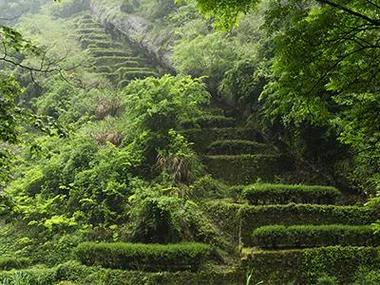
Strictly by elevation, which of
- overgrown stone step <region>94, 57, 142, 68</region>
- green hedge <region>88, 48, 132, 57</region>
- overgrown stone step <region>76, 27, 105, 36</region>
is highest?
overgrown stone step <region>76, 27, 105, 36</region>

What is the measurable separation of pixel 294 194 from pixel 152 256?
362 centimetres

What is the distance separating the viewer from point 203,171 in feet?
41.6

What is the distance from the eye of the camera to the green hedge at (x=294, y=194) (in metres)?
10.4

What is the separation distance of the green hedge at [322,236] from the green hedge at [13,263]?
5.45 metres

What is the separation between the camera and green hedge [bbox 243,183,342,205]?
34.1 feet

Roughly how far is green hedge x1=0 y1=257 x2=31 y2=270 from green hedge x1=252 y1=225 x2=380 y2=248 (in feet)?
17.9

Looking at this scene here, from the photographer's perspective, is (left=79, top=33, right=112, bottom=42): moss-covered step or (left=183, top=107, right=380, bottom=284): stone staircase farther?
(left=79, top=33, right=112, bottom=42): moss-covered step

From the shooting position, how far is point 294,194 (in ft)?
34.2

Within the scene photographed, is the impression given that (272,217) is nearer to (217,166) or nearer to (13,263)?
(217,166)

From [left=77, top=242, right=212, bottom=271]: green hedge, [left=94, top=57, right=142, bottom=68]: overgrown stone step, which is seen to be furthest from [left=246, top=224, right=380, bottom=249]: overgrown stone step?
[left=94, top=57, right=142, bottom=68]: overgrown stone step

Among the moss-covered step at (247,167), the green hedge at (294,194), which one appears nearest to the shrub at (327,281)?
the green hedge at (294,194)

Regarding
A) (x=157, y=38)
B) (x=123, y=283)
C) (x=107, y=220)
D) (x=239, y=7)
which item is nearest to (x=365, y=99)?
(x=239, y=7)

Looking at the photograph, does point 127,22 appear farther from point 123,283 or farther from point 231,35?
point 123,283

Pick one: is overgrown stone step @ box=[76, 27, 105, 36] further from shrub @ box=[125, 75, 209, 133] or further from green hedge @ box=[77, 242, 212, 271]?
green hedge @ box=[77, 242, 212, 271]
